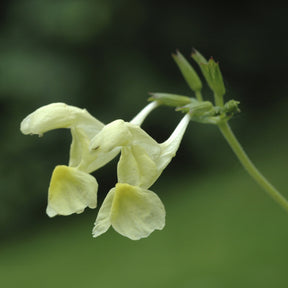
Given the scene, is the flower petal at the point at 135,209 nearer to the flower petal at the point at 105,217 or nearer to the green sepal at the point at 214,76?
the flower petal at the point at 105,217

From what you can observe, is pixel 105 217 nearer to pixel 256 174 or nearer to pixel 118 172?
pixel 118 172

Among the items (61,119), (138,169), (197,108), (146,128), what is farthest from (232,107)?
(146,128)

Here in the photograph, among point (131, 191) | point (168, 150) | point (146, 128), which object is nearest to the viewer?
point (131, 191)

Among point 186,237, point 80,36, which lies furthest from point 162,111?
point 186,237

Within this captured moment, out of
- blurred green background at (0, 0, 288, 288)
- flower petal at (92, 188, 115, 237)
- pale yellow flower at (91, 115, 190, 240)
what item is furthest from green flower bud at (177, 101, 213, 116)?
blurred green background at (0, 0, 288, 288)

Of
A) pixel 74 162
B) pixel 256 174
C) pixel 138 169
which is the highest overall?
pixel 74 162

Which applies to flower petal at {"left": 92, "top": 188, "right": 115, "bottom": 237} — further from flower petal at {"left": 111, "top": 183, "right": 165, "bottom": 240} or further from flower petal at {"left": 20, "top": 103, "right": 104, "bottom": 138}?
flower petal at {"left": 20, "top": 103, "right": 104, "bottom": 138}
